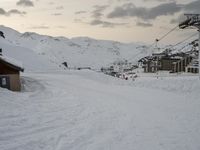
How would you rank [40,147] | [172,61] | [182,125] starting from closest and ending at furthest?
[40,147] < [182,125] < [172,61]

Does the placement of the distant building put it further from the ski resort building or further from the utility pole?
the ski resort building

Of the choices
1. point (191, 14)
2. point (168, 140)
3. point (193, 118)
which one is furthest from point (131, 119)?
point (191, 14)

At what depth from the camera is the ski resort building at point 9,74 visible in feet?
97.2

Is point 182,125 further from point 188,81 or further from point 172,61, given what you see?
point 172,61

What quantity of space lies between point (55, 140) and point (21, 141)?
136 centimetres

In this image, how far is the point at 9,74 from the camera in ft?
99.6

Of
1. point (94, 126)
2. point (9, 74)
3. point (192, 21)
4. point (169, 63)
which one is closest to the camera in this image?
point (94, 126)

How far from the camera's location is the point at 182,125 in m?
17.7

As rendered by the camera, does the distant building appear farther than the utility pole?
Yes

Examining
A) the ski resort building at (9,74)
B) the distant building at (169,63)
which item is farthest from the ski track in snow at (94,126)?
the distant building at (169,63)

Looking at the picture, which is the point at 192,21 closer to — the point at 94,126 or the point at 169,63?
the point at 94,126

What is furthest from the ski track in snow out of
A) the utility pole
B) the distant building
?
the distant building

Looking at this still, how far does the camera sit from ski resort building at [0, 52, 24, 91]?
29.6m

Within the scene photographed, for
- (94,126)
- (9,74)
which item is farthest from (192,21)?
(94,126)
